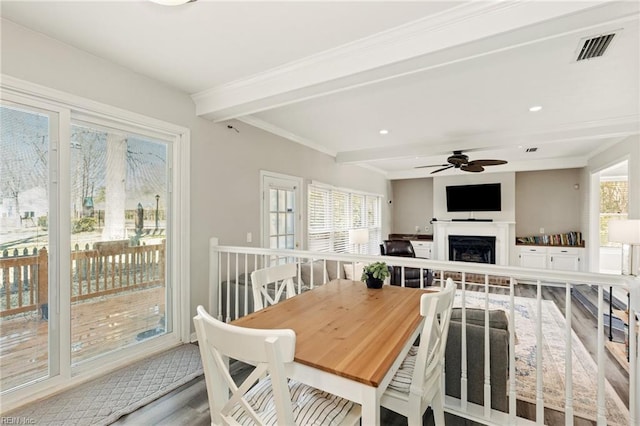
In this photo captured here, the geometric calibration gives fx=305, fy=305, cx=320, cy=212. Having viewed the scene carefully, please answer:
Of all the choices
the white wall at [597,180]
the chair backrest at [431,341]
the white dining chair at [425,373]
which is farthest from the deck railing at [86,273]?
the white wall at [597,180]

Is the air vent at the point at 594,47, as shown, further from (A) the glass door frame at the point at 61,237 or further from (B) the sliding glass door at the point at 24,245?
(B) the sliding glass door at the point at 24,245

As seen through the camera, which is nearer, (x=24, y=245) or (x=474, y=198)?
(x=24, y=245)

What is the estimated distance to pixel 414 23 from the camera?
6.61 feet

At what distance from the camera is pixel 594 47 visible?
88.6 inches

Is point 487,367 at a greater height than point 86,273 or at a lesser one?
lesser

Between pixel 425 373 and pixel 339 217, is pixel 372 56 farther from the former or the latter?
pixel 339 217

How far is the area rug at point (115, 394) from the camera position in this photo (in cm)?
197

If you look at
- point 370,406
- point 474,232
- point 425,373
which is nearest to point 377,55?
point 425,373

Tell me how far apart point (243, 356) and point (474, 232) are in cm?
757

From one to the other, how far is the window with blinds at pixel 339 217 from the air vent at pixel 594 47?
3604 millimetres

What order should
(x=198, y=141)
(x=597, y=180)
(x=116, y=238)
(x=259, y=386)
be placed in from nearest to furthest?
(x=259, y=386), (x=116, y=238), (x=198, y=141), (x=597, y=180)

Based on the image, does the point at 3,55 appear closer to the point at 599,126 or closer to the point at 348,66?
the point at 348,66

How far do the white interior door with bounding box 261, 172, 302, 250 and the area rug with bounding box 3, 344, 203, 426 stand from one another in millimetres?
1857

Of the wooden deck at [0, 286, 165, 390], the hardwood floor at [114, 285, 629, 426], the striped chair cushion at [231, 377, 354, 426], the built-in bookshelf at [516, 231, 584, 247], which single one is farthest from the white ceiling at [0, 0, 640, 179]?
→ the built-in bookshelf at [516, 231, 584, 247]
